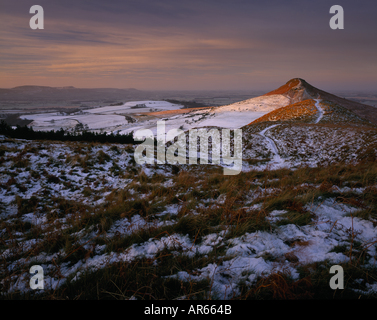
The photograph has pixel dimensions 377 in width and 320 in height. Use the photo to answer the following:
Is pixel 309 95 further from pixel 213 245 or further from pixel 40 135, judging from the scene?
pixel 213 245

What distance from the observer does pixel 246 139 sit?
2216cm

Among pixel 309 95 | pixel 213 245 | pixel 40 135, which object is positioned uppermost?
pixel 309 95

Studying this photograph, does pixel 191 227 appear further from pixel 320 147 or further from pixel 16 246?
pixel 320 147

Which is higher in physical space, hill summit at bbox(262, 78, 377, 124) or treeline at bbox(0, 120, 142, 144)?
hill summit at bbox(262, 78, 377, 124)

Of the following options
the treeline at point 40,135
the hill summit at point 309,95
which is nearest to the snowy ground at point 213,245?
the treeline at point 40,135

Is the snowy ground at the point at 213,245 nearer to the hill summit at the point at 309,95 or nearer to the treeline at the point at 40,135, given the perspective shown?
the treeline at the point at 40,135

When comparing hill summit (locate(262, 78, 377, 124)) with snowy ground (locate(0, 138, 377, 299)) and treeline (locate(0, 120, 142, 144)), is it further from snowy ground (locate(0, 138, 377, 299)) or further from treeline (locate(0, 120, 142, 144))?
snowy ground (locate(0, 138, 377, 299))

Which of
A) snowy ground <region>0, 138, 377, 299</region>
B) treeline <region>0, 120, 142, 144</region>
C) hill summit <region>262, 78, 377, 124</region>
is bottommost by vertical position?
snowy ground <region>0, 138, 377, 299</region>

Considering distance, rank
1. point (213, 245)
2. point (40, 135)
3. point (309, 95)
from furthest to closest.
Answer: point (309, 95), point (40, 135), point (213, 245)

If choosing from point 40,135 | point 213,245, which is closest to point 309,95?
point 40,135

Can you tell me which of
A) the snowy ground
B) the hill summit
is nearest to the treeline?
the snowy ground

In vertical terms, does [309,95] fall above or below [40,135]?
above

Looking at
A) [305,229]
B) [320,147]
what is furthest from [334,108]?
[305,229]

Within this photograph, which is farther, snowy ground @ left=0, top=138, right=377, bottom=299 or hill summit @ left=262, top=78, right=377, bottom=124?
hill summit @ left=262, top=78, right=377, bottom=124
